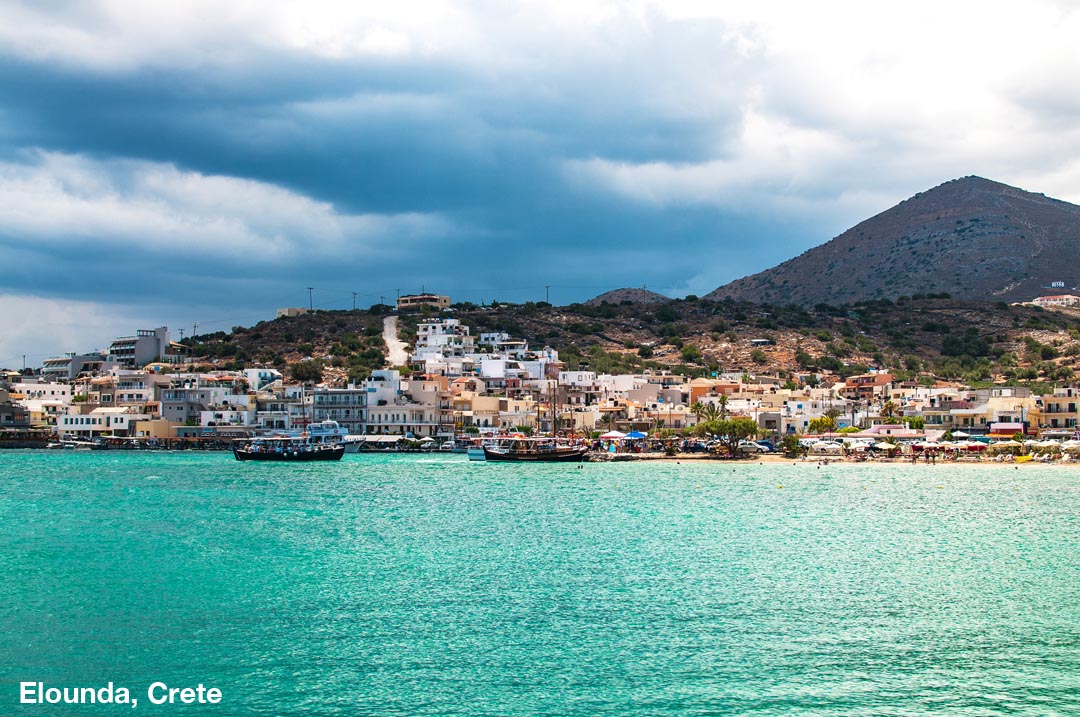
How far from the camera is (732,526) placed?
132 ft

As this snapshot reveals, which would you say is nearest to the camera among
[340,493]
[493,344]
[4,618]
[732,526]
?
[4,618]

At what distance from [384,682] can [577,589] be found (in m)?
8.93

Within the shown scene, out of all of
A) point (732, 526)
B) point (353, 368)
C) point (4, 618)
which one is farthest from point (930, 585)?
point (353, 368)

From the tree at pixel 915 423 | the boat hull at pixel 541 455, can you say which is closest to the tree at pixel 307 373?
the boat hull at pixel 541 455

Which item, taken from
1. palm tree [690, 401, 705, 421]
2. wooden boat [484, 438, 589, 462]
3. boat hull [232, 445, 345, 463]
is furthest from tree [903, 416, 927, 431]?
boat hull [232, 445, 345, 463]

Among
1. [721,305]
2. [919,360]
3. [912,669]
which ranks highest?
[721,305]

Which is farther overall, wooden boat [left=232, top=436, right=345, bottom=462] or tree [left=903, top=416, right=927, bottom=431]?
tree [left=903, top=416, right=927, bottom=431]

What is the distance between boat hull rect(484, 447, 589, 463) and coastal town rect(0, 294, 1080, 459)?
8.82 metres

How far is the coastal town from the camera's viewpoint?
91.5 meters

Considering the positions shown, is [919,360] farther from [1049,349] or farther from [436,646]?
[436,646]

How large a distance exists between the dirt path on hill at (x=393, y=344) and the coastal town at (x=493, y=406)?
901 centimetres

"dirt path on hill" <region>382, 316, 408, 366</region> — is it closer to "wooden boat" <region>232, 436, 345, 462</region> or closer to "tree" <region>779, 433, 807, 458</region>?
"wooden boat" <region>232, 436, 345, 462</region>

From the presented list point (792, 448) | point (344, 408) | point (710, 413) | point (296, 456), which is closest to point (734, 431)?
point (792, 448)

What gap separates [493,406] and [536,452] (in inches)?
1000
